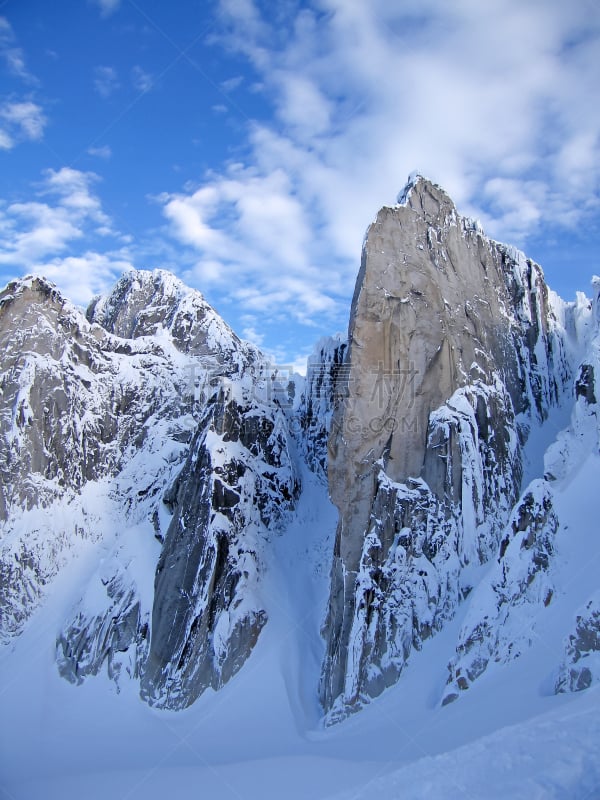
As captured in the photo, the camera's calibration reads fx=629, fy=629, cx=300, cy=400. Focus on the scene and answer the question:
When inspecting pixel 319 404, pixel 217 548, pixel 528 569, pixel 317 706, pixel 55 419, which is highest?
pixel 55 419

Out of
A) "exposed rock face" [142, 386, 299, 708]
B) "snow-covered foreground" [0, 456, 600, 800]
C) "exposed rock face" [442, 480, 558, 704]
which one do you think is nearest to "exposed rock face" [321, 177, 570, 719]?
"snow-covered foreground" [0, 456, 600, 800]

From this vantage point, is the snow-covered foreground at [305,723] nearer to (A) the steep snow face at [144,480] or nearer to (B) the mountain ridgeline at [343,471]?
(B) the mountain ridgeline at [343,471]

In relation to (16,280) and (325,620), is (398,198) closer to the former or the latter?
(325,620)

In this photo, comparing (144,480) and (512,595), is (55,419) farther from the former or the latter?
(512,595)

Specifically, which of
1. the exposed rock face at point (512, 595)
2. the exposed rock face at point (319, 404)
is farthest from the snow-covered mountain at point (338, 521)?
the exposed rock face at point (319, 404)

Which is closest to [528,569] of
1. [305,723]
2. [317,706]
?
[305,723]
